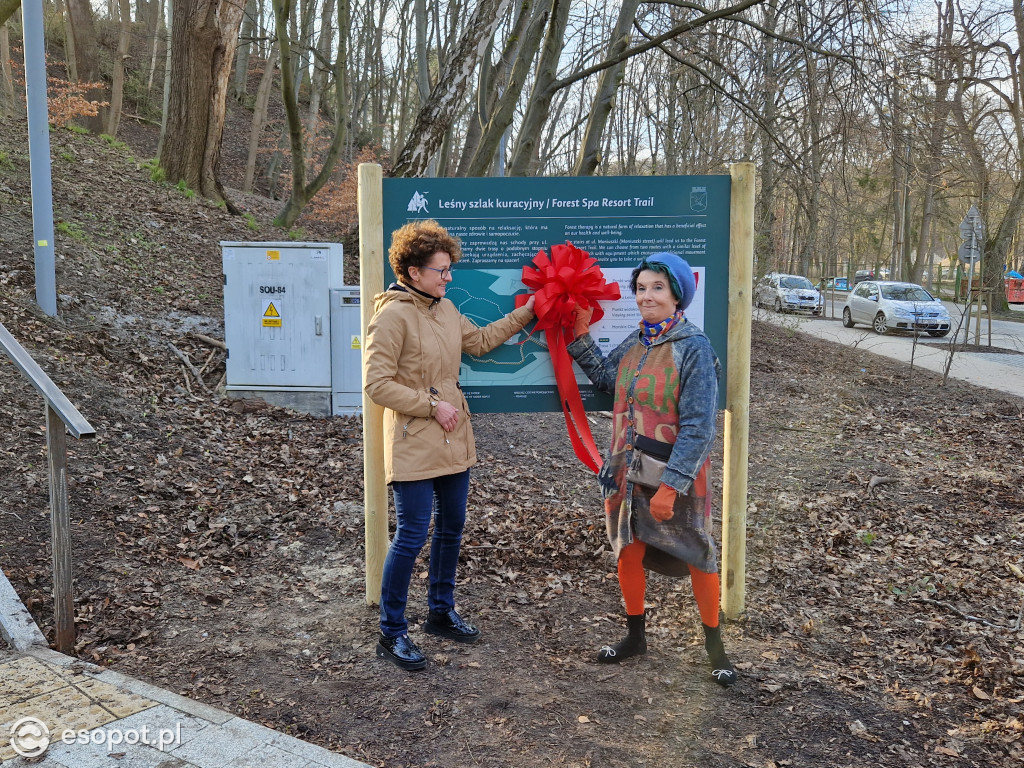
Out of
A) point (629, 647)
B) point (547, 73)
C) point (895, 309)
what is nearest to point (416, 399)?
point (629, 647)

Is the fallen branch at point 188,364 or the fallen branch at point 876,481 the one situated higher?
the fallen branch at point 188,364

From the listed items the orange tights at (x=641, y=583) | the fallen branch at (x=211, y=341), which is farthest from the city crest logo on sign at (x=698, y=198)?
the fallen branch at (x=211, y=341)

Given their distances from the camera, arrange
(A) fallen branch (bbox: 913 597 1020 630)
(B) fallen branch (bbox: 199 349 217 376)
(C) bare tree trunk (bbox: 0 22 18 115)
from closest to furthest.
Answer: (A) fallen branch (bbox: 913 597 1020 630)
(B) fallen branch (bbox: 199 349 217 376)
(C) bare tree trunk (bbox: 0 22 18 115)

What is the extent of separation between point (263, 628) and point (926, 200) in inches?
1657

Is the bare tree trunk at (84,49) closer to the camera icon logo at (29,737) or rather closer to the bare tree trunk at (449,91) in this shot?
the bare tree trunk at (449,91)

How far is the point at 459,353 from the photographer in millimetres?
3648

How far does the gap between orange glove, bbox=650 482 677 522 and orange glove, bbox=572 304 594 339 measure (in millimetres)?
865

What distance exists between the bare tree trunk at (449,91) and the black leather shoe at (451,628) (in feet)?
25.3

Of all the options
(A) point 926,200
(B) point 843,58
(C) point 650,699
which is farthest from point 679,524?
(A) point 926,200

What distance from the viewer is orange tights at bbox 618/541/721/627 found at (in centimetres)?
349

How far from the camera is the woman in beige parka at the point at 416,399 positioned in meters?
3.39

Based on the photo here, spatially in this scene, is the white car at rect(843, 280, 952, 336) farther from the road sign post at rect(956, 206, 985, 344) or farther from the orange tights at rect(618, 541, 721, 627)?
the orange tights at rect(618, 541, 721, 627)

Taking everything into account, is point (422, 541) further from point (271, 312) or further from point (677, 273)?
point (271, 312)

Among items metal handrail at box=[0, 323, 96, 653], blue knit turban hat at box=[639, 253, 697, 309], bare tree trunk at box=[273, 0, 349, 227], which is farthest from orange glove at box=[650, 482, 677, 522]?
bare tree trunk at box=[273, 0, 349, 227]
